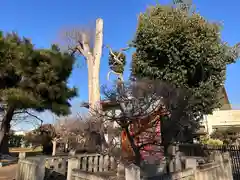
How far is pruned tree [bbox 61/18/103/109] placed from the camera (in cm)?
1258

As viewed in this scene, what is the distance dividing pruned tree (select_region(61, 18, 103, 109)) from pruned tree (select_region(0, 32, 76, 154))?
5.62ft

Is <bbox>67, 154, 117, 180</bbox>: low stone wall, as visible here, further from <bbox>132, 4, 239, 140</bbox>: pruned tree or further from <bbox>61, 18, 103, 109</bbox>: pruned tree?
<bbox>61, 18, 103, 109</bbox>: pruned tree

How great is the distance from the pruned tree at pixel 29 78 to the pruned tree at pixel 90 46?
1.71 m

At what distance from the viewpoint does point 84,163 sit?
6281mm

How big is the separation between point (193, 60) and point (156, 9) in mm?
3260

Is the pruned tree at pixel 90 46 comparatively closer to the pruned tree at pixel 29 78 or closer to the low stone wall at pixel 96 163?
the pruned tree at pixel 29 78

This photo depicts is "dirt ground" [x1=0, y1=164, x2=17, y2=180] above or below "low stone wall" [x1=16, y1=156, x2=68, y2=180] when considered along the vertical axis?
below

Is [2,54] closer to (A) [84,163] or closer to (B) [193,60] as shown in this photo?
(A) [84,163]

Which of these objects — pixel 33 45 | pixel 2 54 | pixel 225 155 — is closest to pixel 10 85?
pixel 2 54

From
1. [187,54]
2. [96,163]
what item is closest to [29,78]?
[96,163]

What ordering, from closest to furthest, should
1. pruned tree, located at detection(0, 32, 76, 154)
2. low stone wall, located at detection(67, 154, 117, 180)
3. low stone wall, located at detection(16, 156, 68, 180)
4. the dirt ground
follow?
low stone wall, located at detection(16, 156, 68, 180)
low stone wall, located at detection(67, 154, 117, 180)
the dirt ground
pruned tree, located at detection(0, 32, 76, 154)

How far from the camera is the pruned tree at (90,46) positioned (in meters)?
12.6

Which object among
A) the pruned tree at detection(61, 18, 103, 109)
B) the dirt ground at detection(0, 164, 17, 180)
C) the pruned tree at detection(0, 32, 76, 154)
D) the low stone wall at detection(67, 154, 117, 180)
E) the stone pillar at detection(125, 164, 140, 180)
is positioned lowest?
the dirt ground at detection(0, 164, 17, 180)

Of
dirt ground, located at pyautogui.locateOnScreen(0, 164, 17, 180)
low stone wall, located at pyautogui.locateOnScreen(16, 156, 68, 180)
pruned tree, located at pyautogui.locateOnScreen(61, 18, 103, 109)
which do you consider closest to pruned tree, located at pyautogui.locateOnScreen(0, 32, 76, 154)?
pruned tree, located at pyautogui.locateOnScreen(61, 18, 103, 109)
